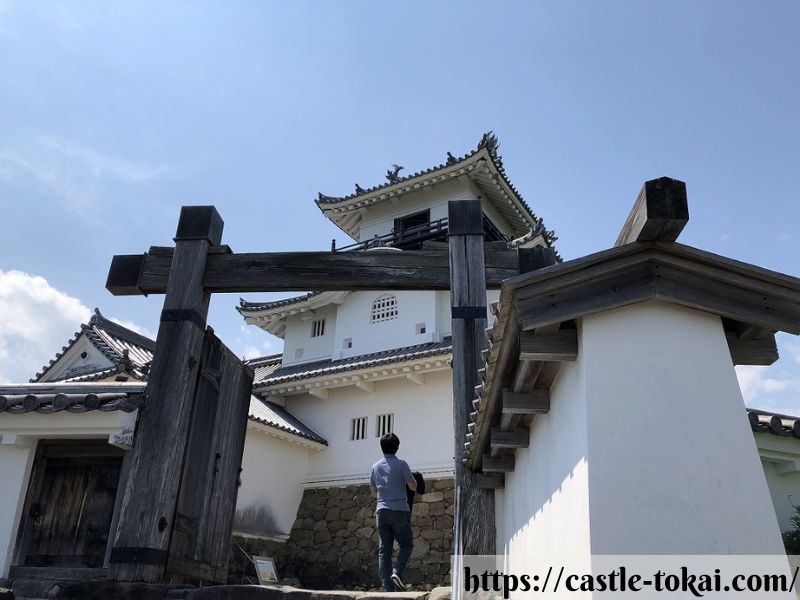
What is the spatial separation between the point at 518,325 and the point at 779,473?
20.0 ft

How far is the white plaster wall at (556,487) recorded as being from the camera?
3148 millimetres

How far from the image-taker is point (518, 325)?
355cm

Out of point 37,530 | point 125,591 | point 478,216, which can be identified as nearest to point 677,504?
point 478,216

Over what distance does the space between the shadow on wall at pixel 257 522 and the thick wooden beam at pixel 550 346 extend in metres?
12.7

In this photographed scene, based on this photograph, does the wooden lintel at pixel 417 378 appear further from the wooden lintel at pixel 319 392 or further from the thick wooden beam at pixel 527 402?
the thick wooden beam at pixel 527 402

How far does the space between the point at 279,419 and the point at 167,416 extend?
34.0 feet

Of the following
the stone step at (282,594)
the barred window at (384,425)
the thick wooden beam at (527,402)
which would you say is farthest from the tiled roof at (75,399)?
the barred window at (384,425)

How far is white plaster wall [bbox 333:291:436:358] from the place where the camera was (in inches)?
727

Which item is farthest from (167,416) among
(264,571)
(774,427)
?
(774,427)

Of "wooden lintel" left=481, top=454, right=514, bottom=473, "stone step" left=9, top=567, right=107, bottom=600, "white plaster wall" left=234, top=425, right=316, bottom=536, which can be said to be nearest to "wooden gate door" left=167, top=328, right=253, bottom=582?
"stone step" left=9, top=567, right=107, bottom=600

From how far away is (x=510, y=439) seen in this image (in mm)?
4734

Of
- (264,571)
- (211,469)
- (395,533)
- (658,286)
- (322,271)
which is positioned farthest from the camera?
(264,571)

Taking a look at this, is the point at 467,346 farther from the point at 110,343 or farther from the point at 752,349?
the point at 110,343

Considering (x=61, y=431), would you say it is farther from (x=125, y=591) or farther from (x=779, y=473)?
(x=779, y=473)
